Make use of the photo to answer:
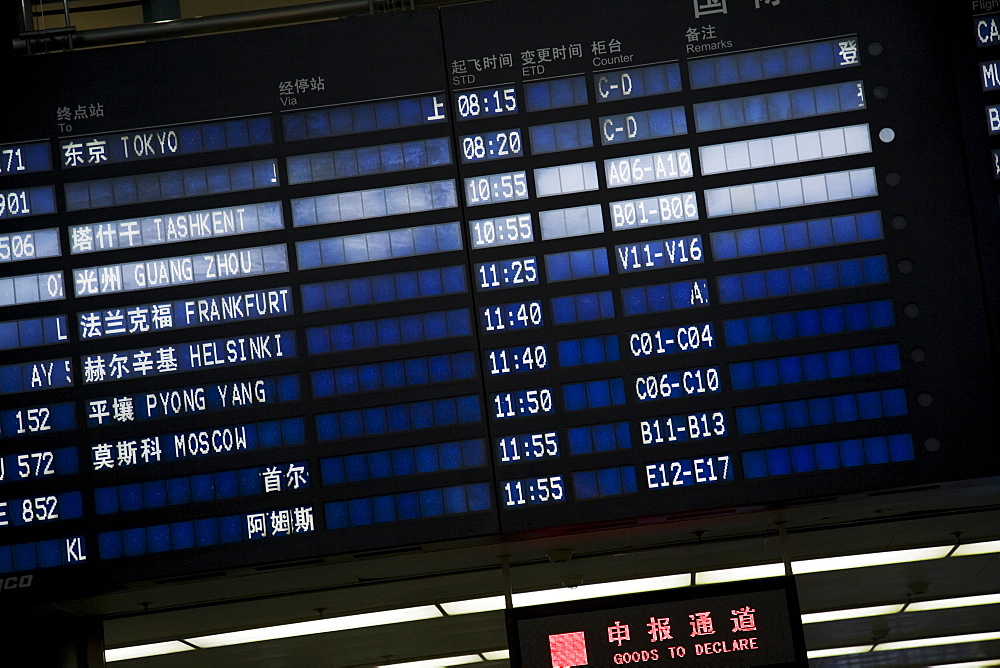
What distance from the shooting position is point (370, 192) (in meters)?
7.42

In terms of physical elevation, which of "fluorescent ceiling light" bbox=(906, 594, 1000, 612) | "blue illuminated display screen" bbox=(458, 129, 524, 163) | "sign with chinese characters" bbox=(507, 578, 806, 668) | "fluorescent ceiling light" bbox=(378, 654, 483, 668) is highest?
"blue illuminated display screen" bbox=(458, 129, 524, 163)

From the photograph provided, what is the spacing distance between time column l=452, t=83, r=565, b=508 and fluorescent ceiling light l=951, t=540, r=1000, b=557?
549 centimetres

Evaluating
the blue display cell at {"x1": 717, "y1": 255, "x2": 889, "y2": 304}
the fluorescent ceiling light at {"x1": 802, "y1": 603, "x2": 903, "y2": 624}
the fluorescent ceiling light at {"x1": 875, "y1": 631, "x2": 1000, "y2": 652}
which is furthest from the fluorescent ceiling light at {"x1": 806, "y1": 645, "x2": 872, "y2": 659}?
the blue display cell at {"x1": 717, "y1": 255, "x2": 889, "y2": 304}

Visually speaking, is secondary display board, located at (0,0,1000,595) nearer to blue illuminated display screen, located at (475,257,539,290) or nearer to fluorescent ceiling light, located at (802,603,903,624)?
blue illuminated display screen, located at (475,257,539,290)

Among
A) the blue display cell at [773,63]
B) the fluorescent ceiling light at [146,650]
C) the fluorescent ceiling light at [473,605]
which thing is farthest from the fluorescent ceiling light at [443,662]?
the blue display cell at [773,63]

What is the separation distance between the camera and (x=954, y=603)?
41.7 feet

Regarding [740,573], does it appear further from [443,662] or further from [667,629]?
[667,629]

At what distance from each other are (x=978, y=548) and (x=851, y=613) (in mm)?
2034

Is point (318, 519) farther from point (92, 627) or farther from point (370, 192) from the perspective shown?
point (92, 627)

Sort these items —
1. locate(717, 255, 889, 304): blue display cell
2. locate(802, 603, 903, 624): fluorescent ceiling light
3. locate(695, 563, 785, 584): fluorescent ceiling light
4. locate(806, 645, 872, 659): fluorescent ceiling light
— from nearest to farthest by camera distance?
locate(717, 255, 889, 304): blue display cell, locate(695, 563, 785, 584): fluorescent ceiling light, locate(802, 603, 903, 624): fluorescent ceiling light, locate(806, 645, 872, 659): fluorescent ceiling light

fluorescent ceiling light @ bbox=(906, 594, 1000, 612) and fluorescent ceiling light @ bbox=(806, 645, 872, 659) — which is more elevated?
fluorescent ceiling light @ bbox=(906, 594, 1000, 612)

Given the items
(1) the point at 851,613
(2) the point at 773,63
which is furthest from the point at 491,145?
(1) the point at 851,613

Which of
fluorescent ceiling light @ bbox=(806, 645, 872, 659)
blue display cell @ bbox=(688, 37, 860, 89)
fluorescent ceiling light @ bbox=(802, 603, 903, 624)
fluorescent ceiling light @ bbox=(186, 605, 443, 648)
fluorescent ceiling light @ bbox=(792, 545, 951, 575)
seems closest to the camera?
blue display cell @ bbox=(688, 37, 860, 89)

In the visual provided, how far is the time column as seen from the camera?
7.06m
